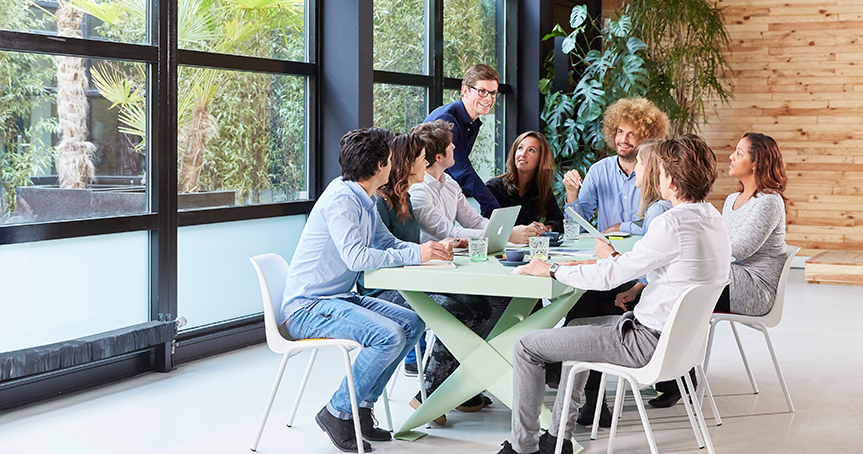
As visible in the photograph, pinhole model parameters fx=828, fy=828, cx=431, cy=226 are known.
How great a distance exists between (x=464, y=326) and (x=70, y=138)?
2092mm

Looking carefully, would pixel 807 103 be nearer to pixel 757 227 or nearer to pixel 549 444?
pixel 757 227

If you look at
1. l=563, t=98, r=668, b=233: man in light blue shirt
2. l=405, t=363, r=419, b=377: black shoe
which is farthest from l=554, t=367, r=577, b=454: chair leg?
l=563, t=98, r=668, b=233: man in light blue shirt

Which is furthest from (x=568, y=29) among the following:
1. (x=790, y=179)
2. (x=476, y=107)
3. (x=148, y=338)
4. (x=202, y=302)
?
(x=148, y=338)

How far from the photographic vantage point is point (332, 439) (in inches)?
122

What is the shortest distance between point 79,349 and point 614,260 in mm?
2467

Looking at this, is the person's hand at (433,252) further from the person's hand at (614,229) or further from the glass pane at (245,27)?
the glass pane at (245,27)

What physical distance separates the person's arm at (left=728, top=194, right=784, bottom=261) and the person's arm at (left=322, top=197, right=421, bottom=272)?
1485 mm

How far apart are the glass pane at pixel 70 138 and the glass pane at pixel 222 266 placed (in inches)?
16.5

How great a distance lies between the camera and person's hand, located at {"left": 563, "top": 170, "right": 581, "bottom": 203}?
458cm

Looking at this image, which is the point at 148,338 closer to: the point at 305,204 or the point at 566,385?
the point at 305,204

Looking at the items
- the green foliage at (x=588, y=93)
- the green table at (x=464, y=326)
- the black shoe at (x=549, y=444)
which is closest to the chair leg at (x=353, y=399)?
the green table at (x=464, y=326)

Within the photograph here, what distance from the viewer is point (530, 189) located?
4609 millimetres

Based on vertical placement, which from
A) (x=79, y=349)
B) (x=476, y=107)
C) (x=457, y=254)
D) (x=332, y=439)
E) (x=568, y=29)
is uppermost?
(x=568, y=29)

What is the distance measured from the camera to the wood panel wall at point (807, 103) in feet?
27.1
